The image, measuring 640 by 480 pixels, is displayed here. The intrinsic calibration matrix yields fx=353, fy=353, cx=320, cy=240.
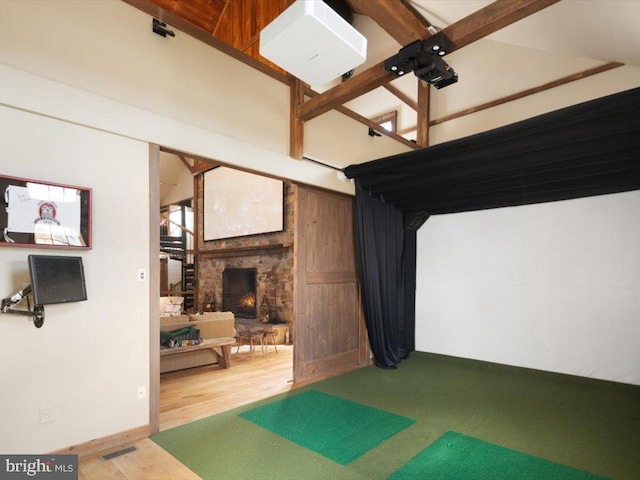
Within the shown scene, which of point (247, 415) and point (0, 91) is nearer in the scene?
point (0, 91)

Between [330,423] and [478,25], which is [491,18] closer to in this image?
[478,25]

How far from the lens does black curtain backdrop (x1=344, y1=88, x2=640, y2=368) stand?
2.92 meters

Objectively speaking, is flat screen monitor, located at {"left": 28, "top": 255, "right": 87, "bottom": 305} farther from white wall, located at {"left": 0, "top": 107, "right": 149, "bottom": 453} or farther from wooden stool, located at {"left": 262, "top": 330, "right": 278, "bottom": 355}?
wooden stool, located at {"left": 262, "top": 330, "right": 278, "bottom": 355}

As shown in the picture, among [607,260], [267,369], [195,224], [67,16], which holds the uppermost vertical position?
[67,16]

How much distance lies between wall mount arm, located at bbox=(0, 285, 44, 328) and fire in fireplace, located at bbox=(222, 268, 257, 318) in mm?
5189

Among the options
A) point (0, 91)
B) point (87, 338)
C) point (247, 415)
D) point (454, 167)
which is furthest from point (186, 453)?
point (454, 167)

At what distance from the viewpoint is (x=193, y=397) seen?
360 cm

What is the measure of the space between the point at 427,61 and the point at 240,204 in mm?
5792

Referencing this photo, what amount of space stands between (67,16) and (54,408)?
8.70 feet

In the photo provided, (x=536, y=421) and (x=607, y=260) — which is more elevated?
(x=607, y=260)

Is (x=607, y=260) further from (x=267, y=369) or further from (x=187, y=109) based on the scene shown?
(x=187, y=109)

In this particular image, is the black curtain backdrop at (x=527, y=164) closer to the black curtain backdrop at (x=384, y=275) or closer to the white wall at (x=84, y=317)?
the black curtain backdrop at (x=384, y=275)

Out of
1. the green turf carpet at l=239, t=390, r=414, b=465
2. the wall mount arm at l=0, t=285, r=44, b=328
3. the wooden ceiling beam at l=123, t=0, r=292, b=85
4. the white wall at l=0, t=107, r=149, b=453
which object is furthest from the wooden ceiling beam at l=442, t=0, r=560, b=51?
the wall mount arm at l=0, t=285, r=44, b=328

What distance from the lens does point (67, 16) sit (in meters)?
2.44
